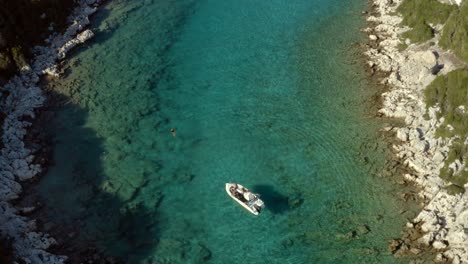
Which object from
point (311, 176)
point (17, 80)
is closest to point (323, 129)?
point (311, 176)

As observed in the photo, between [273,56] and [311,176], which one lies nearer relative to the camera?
[311,176]

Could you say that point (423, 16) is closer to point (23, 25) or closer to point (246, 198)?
Answer: point (246, 198)

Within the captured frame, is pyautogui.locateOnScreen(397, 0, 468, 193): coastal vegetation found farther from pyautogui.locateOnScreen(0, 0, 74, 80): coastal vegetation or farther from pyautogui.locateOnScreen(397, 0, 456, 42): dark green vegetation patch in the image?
pyautogui.locateOnScreen(0, 0, 74, 80): coastal vegetation

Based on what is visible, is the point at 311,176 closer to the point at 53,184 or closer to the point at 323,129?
the point at 323,129

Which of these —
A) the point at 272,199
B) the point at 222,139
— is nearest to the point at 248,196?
the point at 272,199

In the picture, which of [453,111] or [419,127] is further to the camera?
[419,127]

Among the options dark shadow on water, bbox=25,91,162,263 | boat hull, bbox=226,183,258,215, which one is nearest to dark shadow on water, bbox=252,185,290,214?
boat hull, bbox=226,183,258,215

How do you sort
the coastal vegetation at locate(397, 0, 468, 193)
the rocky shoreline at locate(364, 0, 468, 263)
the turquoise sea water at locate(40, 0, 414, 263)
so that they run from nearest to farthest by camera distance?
the rocky shoreline at locate(364, 0, 468, 263) → the turquoise sea water at locate(40, 0, 414, 263) → the coastal vegetation at locate(397, 0, 468, 193)
